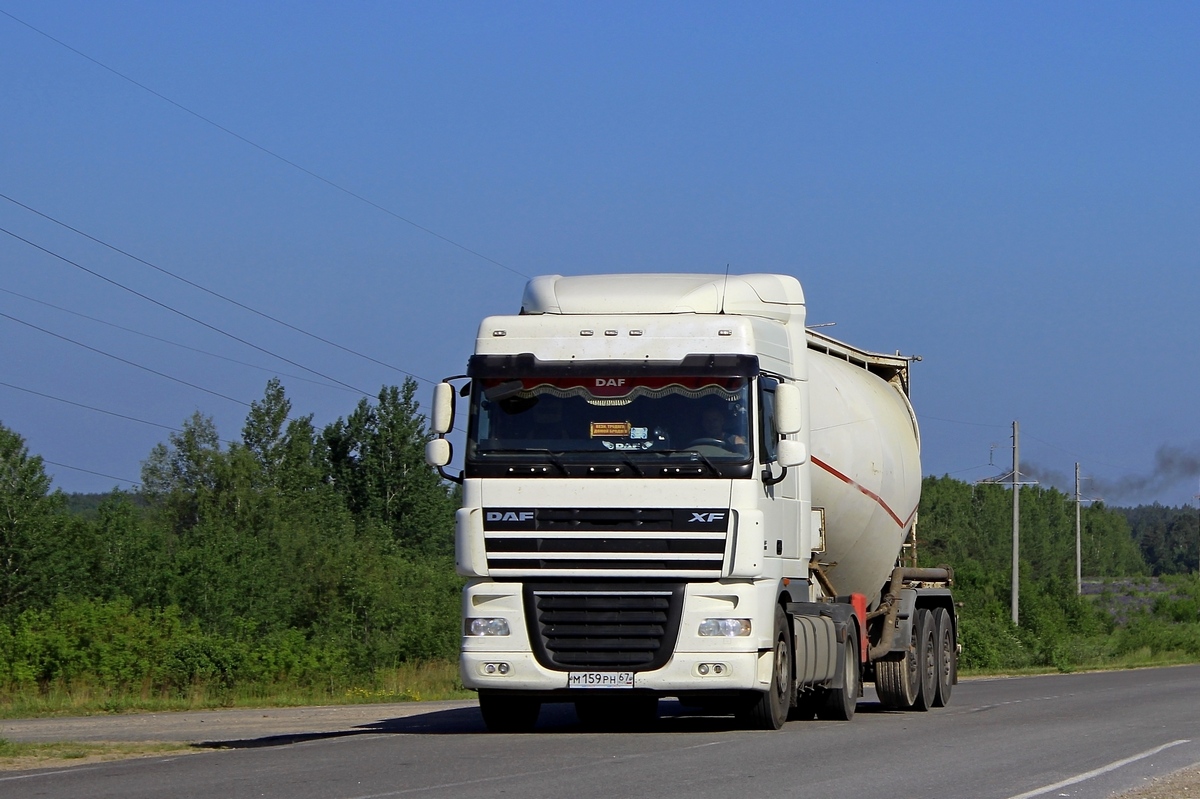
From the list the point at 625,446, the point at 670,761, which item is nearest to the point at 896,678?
the point at 625,446

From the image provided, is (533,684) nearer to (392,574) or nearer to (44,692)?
(44,692)

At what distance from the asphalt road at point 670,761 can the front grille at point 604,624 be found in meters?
0.77

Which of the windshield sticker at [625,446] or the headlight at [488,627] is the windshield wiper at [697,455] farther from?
the headlight at [488,627]

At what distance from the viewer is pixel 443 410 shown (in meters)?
15.6

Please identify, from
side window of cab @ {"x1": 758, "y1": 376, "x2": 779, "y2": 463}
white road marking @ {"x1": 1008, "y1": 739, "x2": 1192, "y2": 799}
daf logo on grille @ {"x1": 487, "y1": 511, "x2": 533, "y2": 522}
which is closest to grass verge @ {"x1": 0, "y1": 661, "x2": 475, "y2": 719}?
daf logo on grille @ {"x1": 487, "y1": 511, "x2": 533, "y2": 522}

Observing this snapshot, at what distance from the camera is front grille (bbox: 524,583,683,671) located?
15.4 metres

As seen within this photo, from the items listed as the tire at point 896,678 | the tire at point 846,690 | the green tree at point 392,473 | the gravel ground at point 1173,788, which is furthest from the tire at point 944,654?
the green tree at point 392,473

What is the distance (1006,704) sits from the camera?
2408cm

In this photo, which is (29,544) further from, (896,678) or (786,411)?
(786,411)

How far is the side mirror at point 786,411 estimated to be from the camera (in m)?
15.8

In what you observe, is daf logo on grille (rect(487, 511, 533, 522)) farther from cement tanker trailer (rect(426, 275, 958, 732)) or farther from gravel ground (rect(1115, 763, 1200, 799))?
gravel ground (rect(1115, 763, 1200, 799))

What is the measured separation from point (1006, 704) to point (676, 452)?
428 inches

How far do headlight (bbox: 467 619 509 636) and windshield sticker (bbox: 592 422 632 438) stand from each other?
1950mm

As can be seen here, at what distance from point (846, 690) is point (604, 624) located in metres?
4.54
